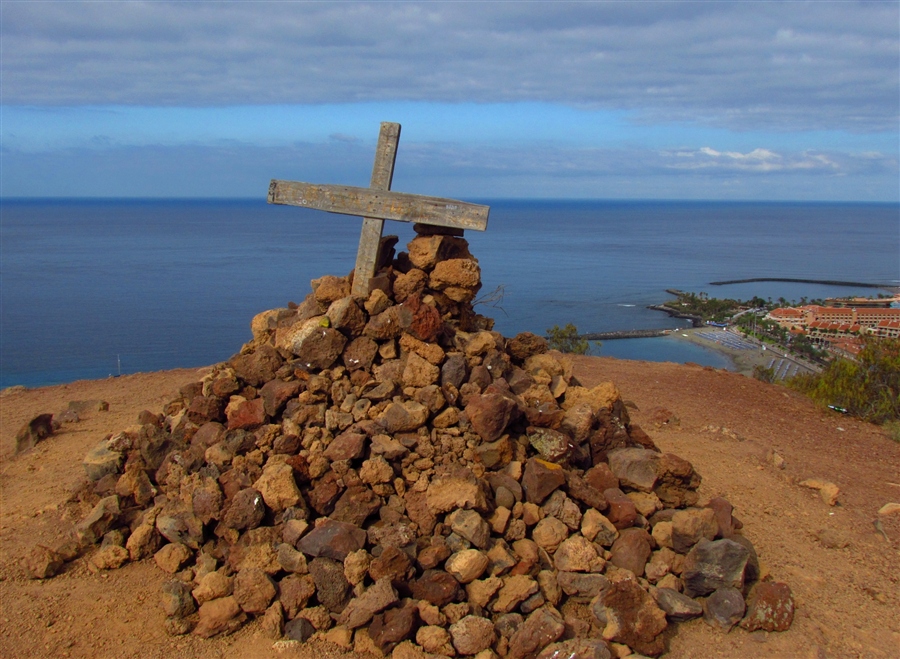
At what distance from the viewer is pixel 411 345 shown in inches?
296

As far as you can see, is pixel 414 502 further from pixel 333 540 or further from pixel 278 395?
pixel 278 395

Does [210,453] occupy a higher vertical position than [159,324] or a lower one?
higher

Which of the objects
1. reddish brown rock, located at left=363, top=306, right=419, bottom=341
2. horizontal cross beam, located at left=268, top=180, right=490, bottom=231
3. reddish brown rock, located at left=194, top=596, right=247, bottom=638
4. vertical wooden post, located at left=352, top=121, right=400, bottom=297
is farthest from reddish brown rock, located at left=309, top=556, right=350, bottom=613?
horizontal cross beam, located at left=268, top=180, right=490, bottom=231

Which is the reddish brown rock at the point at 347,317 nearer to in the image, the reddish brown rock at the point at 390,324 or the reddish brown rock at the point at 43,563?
the reddish brown rock at the point at 390,324

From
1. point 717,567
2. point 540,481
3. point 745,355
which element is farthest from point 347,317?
point 745,355

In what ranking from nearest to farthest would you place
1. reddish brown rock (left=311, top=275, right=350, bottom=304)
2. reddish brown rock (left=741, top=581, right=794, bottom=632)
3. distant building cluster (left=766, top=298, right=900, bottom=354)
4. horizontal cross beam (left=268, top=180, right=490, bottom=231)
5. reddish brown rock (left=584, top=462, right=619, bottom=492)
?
reddish brown rock (left=741, top=581, right=794, bottom=632) < reddish brown rock (left=584, top=462, right=619, bottom=492) < horizontal cross beam (left=268, top=180, right=490, bottom=231) < reddish brown rock (left=311, top=275, right=350, bottom=304) < distant building cluster (left=766, top=298, right=900, bottom=354)

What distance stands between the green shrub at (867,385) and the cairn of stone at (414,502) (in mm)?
7310

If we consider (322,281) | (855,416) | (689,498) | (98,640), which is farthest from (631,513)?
(855,416)

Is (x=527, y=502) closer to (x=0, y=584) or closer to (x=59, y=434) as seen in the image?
(x=0, y=584)

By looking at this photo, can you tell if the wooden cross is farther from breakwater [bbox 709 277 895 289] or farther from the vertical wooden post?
breakwater [bbox 709 277 895 289]

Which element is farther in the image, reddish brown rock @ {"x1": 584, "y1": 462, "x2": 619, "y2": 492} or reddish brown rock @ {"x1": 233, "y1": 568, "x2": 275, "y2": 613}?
reddish brown rock @ {"x1": 584, "y1": 462, "x2": 619, "y2": 492}

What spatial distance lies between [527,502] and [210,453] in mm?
3172

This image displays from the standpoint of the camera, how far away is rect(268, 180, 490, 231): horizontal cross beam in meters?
7.47

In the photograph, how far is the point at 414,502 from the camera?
6.48 m
